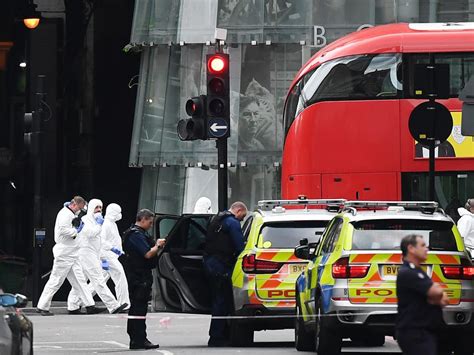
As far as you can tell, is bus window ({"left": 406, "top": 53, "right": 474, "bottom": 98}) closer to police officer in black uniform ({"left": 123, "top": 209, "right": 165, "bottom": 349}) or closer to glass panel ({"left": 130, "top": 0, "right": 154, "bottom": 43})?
police officer in black uniform ({"left": 123, "top": 209, "right": 165, "bottom": 349})

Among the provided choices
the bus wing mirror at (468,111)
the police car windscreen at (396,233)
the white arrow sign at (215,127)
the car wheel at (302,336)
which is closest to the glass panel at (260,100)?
the white arrow sign at (215,127)

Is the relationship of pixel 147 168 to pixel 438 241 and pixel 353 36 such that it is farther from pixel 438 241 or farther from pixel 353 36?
pixel 438 241

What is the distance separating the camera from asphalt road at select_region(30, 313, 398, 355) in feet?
64.9

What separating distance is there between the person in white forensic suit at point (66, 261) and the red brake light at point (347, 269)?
36.1ft

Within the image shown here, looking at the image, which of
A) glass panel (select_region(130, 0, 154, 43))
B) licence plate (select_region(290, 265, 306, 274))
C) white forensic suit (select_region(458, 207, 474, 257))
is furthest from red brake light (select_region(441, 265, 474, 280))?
glass panel (select_region(130, 0, 154, 43))

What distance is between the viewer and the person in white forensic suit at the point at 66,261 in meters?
27.5

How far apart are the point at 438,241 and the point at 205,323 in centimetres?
914

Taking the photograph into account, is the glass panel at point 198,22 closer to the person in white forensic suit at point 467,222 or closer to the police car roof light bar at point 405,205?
the person in white forensic suit at point 467,222

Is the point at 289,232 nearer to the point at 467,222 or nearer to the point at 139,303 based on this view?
the point at 139,303

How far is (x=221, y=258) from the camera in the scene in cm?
2017

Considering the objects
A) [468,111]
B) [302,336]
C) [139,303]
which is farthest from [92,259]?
[468,111]

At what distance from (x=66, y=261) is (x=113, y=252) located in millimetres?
838

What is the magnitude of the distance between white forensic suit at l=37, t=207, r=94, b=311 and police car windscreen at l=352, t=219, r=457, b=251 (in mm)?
11055

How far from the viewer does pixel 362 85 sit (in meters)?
25.5
